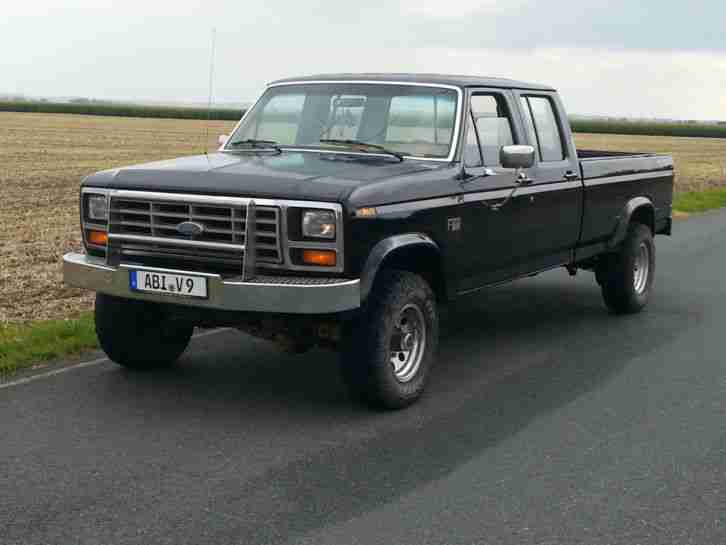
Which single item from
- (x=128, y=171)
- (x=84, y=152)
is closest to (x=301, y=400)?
(x=128, y=171)

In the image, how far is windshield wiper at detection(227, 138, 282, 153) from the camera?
713cm

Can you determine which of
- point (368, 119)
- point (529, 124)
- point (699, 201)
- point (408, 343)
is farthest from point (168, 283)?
point (699, 201)

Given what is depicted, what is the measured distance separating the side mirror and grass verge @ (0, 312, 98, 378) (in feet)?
10.4

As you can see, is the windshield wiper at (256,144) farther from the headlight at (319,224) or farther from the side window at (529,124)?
the side window at (529,124)

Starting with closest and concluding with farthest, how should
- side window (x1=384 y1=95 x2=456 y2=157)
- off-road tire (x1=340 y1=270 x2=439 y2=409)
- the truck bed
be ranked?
off-road tire (x1=340 y1=270 x2=439 y2=409), side window (x1=384 y1=95 x2=456 y2=157), the truck bed

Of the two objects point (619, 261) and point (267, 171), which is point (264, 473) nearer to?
point (267, 171)

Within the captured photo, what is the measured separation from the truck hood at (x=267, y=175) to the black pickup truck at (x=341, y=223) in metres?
0.01

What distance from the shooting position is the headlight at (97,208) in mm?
6359

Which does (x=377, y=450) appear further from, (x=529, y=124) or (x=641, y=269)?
(x=641, y=269)

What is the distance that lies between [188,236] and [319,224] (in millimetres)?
807

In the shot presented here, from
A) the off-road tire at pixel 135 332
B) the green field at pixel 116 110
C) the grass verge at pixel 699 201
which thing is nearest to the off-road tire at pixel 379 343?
the off-road tire at pixel 135 332

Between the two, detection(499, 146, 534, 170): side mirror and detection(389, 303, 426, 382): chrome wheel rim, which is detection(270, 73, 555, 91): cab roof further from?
detection(389, 303, 426, 382): chrome wheel rim

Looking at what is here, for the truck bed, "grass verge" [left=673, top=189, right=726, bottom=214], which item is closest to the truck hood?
the truck bed

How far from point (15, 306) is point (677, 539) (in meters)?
6.25
